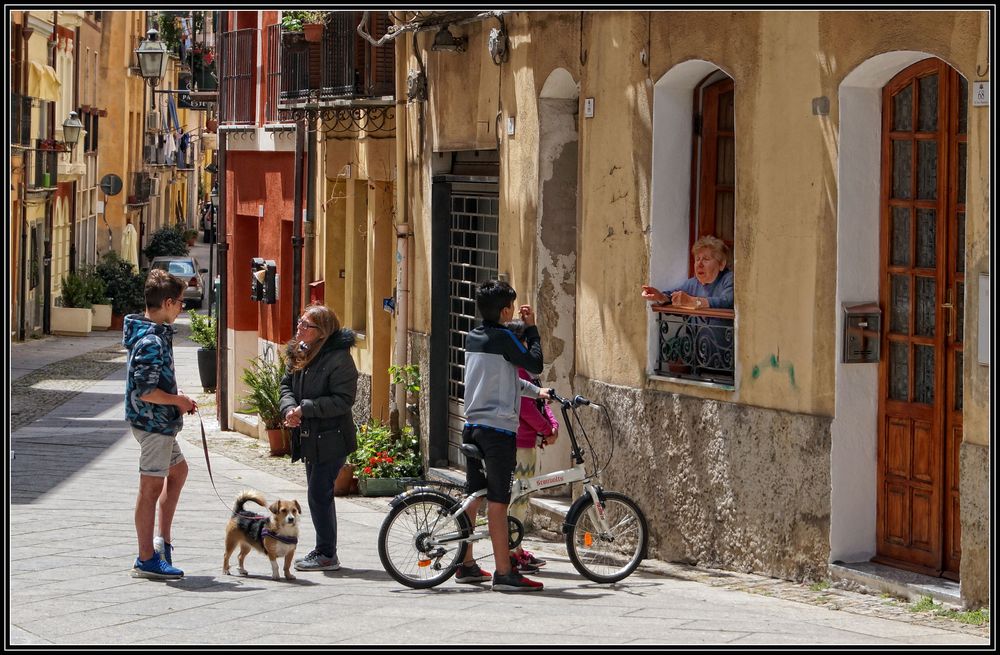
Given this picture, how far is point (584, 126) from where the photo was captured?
11773 mm

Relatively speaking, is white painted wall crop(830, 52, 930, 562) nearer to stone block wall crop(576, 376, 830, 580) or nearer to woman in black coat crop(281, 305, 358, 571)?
stone block wall crop(576, 376, 830, 580)

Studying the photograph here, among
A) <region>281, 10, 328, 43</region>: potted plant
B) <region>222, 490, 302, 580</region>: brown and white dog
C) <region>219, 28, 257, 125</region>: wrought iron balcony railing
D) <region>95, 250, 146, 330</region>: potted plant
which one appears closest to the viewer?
<region>222, 490, 302, 580</region>: brown and white dog

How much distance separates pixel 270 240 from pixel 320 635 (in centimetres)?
1453

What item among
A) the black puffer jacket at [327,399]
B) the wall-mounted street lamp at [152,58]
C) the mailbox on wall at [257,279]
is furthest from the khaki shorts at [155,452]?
the wall-mounted street lamp at [152,58]

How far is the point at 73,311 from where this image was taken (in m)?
39.2

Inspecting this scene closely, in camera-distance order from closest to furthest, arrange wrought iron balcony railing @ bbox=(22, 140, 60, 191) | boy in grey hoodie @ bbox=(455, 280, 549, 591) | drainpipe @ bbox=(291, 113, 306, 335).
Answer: boy in grey hoodie @ bbox=(455, 280, 549, 591) < drainpipe @ bbox=(291, 113, 306, 335) < wrought iron balcony railing @ bbox=(22, 140, 60, 191)

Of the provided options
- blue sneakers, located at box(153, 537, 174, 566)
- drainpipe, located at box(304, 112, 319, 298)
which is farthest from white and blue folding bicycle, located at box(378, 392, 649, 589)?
drainpipe, located at box(304, 112, 319, 298)

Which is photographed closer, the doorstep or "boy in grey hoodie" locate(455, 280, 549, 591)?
the doorstep

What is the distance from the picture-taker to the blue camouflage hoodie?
9195mm

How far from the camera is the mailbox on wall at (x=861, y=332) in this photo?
9.26 m

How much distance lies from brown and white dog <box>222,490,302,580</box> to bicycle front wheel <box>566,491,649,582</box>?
5.43 feet
